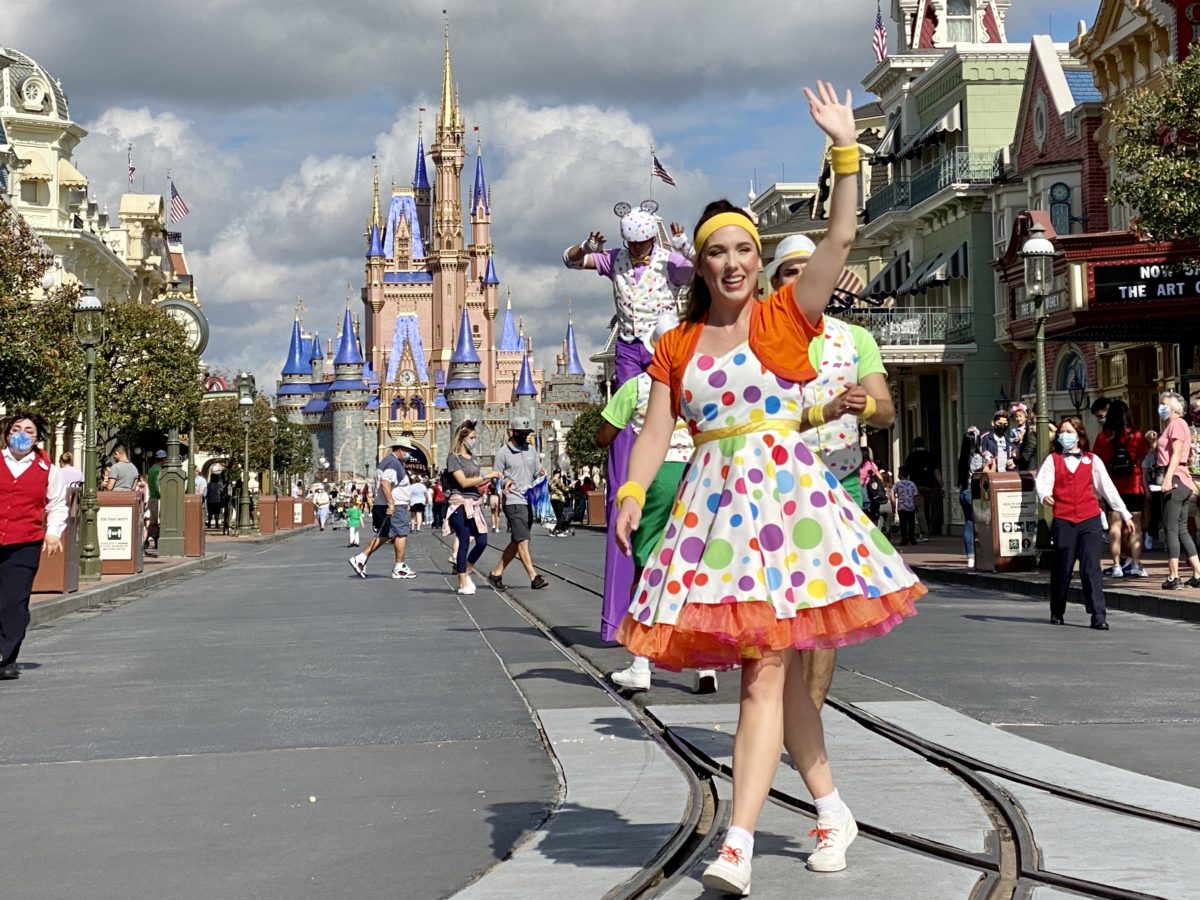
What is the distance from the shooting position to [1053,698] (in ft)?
28.6

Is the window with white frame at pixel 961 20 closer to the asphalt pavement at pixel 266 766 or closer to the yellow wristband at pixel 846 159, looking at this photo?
the asphalt pavement at pixel 266 766

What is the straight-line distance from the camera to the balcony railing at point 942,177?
4362cm

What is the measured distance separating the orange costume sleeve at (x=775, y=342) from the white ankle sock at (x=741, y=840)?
118 cm

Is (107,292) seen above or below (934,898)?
above

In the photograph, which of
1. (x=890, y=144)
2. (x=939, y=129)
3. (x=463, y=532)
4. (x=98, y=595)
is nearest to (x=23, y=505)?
(x=463, y=532)

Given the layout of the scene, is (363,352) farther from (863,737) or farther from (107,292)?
(863,737)

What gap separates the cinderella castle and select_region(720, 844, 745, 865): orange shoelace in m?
170

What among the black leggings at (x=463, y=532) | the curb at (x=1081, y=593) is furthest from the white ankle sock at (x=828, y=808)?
the black leggings at (x=463, y=532)

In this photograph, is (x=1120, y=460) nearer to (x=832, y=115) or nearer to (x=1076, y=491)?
(x=1076, y=491)

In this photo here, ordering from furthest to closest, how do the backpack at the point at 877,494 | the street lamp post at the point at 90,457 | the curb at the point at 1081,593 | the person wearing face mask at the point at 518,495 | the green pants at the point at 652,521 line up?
the backpack at the point at 877,494
the street lamp post at the point at 90,457
the person wearing face mask at the point at 518,495
the curb at the point at 1081,593
the green pants at the point at 652,521

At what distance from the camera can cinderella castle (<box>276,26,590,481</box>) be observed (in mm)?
180250

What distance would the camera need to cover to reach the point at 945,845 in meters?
4.89

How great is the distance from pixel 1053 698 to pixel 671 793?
347cm

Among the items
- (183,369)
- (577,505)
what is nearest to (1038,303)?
(183,369)
